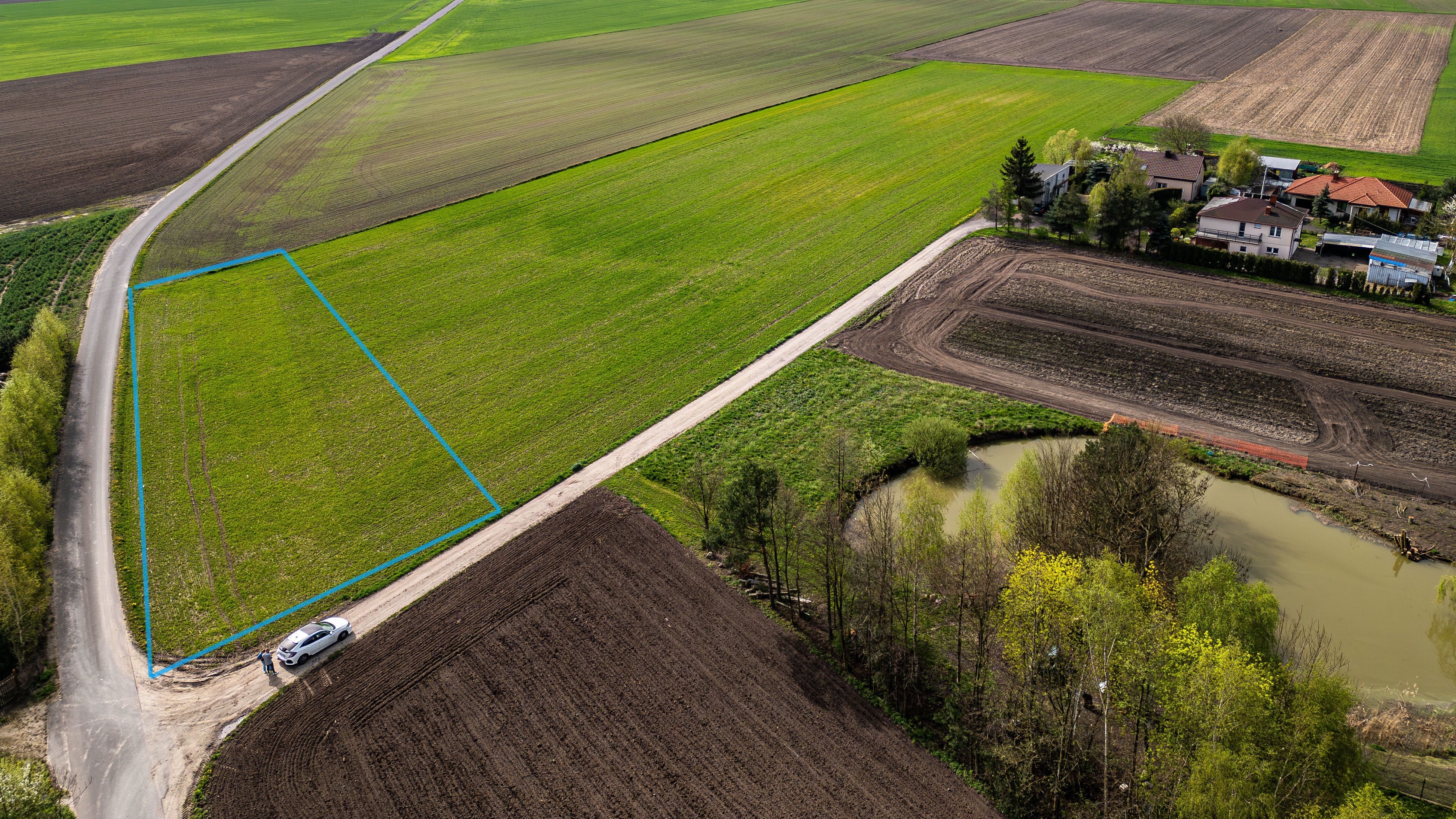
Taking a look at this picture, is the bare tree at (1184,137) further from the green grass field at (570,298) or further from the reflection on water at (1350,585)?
the reflection on water at (1350,585)

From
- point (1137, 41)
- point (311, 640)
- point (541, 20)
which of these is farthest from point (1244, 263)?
point (541, 20)

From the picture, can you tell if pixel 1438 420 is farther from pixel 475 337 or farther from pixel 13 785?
pixel 13 785

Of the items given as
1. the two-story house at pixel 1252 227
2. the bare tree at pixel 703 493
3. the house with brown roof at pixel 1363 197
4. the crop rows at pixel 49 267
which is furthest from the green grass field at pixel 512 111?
the house with brown roof at pixel 1363 197

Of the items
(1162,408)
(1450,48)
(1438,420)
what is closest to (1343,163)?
(1438,420)

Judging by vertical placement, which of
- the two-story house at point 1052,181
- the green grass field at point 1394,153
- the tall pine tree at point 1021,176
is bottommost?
the green grass field at point 1394,153

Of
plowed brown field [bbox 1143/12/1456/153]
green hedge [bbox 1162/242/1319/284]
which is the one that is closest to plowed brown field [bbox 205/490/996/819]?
green hedge [bbox 1162/242/1319/284]

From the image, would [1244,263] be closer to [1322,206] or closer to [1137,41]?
[1322,206]
